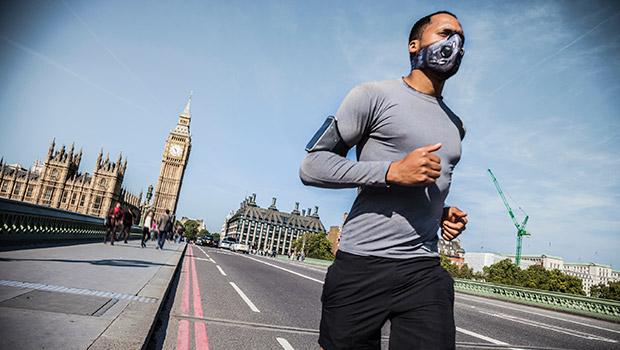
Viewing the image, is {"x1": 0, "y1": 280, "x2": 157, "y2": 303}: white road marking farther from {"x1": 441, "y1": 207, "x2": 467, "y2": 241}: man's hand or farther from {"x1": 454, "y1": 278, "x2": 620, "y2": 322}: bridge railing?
{"x1": 454, "y1": 278, "x2": 620, "y2": 322}: bridge railing

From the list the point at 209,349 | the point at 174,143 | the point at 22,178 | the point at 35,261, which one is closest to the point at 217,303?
the point at 209,349

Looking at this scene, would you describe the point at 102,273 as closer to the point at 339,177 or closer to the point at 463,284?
the point at 339,177

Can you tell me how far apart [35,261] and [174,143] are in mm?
116389

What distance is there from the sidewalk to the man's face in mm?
3310

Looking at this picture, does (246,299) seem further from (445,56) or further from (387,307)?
(445,56)

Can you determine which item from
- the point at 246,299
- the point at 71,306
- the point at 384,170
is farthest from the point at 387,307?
the point at 246,299

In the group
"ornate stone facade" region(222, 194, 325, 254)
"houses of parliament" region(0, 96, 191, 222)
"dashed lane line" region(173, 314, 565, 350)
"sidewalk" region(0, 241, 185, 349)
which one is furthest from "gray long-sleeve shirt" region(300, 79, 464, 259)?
"ornate stone facade" region(222, 194, 325, 254)

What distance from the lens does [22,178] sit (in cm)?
8431

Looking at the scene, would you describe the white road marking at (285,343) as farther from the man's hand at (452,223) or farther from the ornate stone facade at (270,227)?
the ornate stone facade at (270,227)

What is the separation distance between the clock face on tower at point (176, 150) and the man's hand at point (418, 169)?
123 meters

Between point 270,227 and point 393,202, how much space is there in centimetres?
16493

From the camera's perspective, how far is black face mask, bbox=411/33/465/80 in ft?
6.12

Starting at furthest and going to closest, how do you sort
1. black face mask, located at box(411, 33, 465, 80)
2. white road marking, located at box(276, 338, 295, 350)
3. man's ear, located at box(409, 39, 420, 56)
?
white road marking, located at box(276, 338, 295, 350)
man's ear, located at box(409, 39, 420, 56)
black face mask, located at box(411, 33, 465, 80)

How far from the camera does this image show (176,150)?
117125 millimetres
